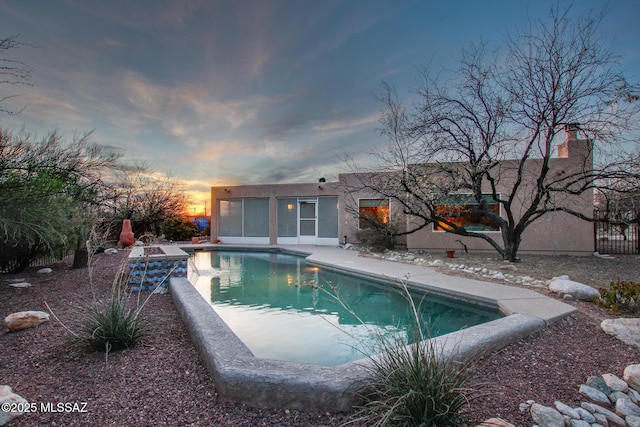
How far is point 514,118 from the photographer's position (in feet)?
25.5

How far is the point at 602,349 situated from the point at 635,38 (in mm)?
7069

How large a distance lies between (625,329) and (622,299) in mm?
1193

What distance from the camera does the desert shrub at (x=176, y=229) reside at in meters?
16.5

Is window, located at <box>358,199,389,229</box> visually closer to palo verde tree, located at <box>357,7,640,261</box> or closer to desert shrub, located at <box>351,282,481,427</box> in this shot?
palo verde tree, located at <box>357,7,640,261</box>

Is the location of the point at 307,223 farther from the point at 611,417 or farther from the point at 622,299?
the point at 611,417

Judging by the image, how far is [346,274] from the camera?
27.1ft

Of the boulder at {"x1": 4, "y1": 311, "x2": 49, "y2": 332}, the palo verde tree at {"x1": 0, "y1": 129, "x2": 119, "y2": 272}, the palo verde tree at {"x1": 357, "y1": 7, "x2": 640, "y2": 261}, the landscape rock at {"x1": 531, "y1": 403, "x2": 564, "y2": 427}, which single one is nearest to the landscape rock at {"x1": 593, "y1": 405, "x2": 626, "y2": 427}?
the landscape rock at {"x1": 531, "y1": 403, "x2": 564, "y2": 427}

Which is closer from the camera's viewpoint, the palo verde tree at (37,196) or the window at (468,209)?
the palo verde tree at (37,196)

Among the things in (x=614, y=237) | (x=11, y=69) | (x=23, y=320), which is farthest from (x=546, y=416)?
(x=614, y=237)

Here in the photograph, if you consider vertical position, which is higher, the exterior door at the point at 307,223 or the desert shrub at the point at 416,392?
the exterior door at the point at 307,223

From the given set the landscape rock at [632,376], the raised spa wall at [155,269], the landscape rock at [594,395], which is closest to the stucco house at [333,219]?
the raised spa wall at [155,269]

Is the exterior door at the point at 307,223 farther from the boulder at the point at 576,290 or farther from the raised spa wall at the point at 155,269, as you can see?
the boulder at the point at 576,290

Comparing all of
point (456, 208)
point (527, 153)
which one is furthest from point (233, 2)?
point (456, 208)

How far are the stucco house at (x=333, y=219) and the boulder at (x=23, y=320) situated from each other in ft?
30.2
